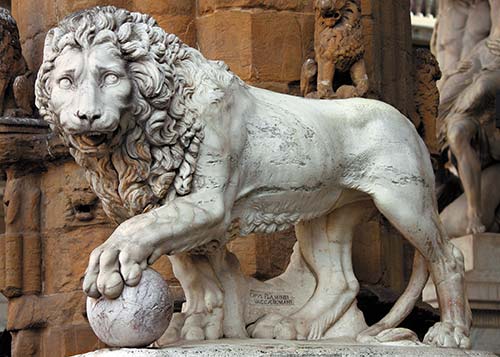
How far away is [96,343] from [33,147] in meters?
1.20

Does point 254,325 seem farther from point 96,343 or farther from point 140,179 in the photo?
point 96,343

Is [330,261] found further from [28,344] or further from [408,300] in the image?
[28,344]

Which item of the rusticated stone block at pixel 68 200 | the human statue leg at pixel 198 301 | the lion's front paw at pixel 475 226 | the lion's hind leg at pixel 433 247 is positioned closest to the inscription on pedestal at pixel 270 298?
the human statue leg at pixel 198 301

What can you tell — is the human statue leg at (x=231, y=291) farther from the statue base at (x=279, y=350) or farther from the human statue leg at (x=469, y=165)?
the human statue leg at (x=469, y=165)

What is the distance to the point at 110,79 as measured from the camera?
7.61m

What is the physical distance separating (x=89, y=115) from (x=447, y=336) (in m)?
2.06

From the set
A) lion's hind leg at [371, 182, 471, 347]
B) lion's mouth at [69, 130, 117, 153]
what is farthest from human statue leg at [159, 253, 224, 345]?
lion's hind leg at [371, 182, 471, 347]

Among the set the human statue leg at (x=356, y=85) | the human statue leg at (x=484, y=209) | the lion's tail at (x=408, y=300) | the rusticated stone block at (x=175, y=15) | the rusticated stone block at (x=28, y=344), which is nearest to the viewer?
the lion's tail at (x=408, y=300)

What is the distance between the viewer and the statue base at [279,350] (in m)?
7.38

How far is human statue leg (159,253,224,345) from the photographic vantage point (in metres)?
8.03

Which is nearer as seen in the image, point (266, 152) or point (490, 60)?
point (266, 152)

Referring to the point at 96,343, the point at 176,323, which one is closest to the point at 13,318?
the point at 96,343

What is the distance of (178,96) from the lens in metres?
7.77

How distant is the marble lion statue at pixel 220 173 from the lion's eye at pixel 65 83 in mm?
12
